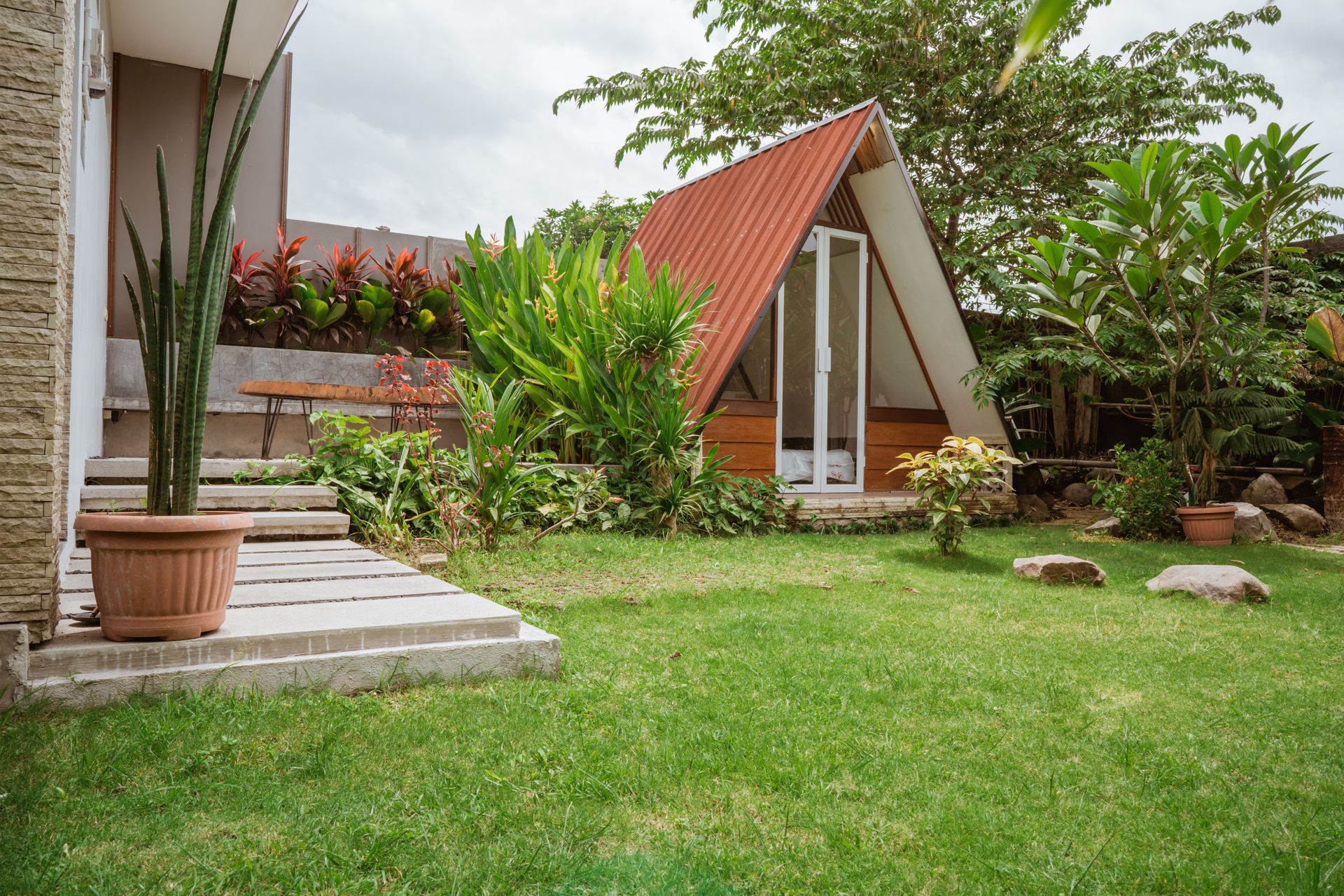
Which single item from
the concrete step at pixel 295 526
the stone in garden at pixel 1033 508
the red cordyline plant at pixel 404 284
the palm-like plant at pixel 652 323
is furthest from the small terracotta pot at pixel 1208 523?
the red cordyline plant at pixel 404 284

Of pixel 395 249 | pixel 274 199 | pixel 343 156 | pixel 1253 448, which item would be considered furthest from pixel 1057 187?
pixel 343 156

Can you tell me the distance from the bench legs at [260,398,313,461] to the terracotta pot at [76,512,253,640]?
10.9ft

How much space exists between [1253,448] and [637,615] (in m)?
6.25

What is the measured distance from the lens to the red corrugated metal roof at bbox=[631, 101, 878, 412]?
260 inches

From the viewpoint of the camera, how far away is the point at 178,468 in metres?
2.28

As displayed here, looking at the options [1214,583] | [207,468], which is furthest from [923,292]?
[207,468]

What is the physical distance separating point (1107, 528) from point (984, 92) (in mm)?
6809

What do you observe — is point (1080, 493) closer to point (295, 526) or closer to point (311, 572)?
point (295, 526)

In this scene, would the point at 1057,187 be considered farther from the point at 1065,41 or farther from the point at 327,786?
the point at 327,786

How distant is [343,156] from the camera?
50.2 ft

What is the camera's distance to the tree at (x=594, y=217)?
20.0 meters

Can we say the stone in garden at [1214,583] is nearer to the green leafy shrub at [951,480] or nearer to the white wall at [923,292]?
the green leafy shrub at [951,480]

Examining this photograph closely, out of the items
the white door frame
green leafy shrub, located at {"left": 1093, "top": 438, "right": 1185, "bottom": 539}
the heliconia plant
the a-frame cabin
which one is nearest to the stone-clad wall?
the a-frame cabin

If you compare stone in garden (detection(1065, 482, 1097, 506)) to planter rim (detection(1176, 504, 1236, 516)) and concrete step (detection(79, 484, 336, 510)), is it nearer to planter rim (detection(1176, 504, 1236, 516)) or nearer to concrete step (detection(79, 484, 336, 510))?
planter rim (detection(1176, 504, 1236, 516))
